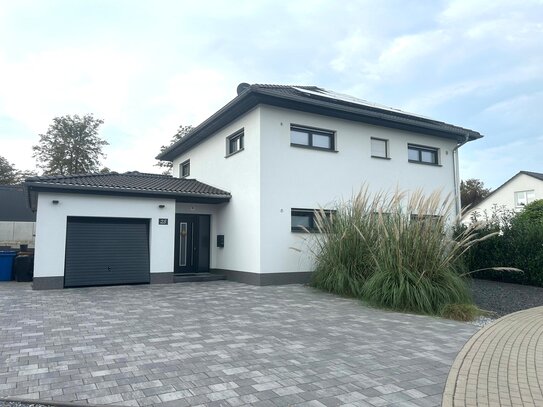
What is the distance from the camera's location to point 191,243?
45.0 feet

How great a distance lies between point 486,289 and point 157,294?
9.02 m

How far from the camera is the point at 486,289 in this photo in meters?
10.9

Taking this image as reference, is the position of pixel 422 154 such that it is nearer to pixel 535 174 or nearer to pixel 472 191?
pixel 535 174

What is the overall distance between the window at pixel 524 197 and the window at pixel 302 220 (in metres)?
26.5

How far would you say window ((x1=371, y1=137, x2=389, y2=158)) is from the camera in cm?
1395

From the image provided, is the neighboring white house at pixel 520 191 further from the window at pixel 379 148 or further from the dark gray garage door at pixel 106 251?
the dark gray garage door at pixel 106 251

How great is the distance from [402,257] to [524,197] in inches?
1186

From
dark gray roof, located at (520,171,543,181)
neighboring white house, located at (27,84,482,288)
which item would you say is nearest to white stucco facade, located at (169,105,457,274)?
neighboring white house, located at (27,84,482,288)

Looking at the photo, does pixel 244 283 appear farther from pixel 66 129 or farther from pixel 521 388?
pixel 66 129

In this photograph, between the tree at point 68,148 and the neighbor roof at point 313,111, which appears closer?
the neighbor roof at point 313,111

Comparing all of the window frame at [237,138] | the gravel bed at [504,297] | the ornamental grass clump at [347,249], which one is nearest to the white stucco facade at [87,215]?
the window frame at [237,138]

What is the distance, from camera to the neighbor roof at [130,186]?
10.6m

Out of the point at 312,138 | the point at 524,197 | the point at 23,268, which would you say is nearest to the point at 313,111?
the point at 312,138

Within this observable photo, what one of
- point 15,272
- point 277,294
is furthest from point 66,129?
point 277,294
